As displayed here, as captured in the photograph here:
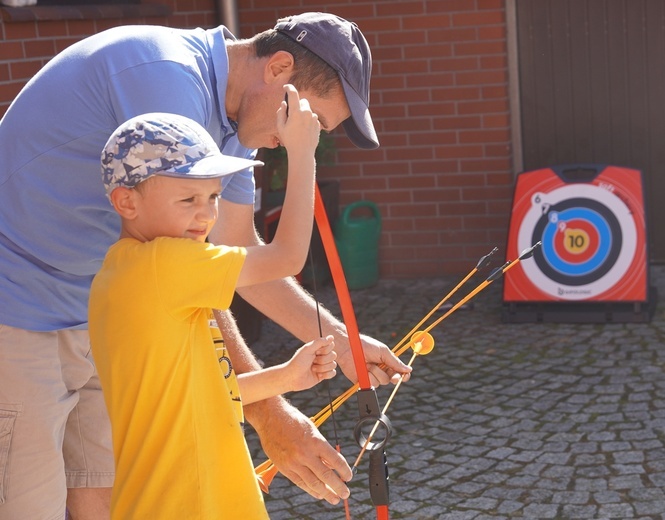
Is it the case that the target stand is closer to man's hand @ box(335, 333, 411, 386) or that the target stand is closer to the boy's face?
man's hand @ box(335, 333, 411, 386)

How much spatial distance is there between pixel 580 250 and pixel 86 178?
4502 millimetres

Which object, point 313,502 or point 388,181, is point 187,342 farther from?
point 388,181

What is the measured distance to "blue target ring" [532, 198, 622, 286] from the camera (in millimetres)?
6402

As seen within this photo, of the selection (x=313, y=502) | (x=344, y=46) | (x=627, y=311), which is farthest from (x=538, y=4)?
(x=344, y=46)

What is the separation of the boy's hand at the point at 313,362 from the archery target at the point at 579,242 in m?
4.25

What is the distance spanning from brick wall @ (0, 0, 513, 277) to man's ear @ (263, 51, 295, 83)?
4.86 meters

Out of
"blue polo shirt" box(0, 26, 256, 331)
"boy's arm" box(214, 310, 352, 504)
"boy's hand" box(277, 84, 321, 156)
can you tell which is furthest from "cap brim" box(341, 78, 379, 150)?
"boy's arm" box(214, 310, 352, 504)

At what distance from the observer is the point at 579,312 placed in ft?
21.0

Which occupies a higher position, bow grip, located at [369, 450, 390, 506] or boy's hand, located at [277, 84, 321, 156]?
boy's hand, located at [277, 84, 321, 156]

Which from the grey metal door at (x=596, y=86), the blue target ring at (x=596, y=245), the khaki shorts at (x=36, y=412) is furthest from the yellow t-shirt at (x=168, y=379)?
the grey metal door at (x=596, y=86)

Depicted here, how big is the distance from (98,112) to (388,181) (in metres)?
5.56

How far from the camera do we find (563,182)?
649cm

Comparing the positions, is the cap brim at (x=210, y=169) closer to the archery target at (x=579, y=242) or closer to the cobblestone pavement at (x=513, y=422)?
the cobblestone pavement at (x=513, y=422)

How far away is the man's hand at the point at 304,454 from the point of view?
2406 millimetres
